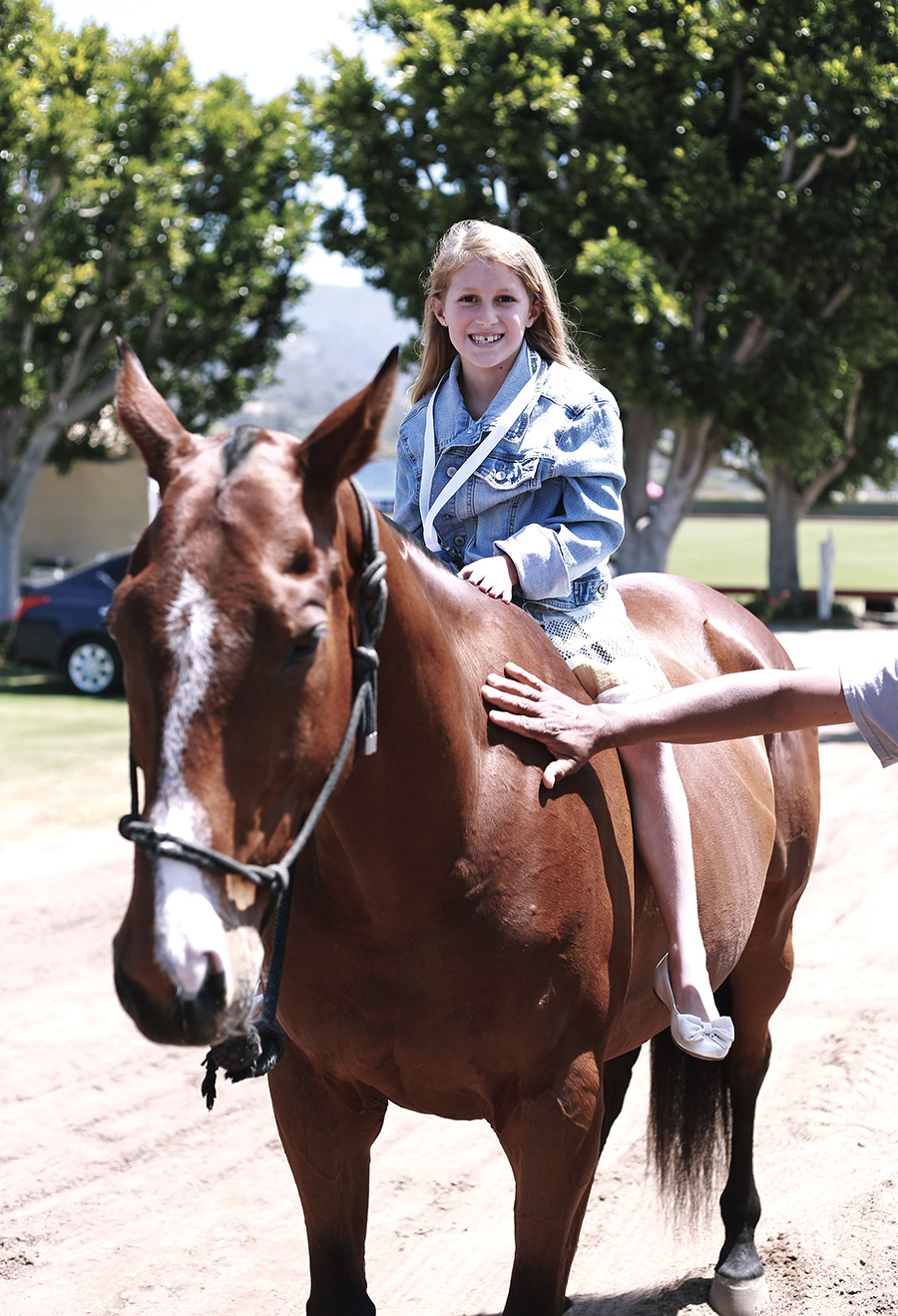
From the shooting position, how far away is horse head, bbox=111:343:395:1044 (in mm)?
1362

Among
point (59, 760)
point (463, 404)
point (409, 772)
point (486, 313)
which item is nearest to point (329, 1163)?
point (409, 772)

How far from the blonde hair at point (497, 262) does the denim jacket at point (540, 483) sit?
0.08 meters

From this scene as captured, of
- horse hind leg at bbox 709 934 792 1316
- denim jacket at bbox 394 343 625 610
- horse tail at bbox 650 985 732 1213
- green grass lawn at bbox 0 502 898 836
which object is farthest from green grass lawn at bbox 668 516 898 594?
denim jacket at bbox 394 343 625 610

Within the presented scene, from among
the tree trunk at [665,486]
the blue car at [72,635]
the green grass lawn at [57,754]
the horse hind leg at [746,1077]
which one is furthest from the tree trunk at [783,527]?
the horse hind leg at [746,1077]

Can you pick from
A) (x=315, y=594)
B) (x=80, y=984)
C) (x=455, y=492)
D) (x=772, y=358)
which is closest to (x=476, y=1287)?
(x=455, y=492)

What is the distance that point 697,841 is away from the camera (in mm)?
2621

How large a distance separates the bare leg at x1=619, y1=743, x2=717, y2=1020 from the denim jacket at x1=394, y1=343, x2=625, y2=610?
15.1 inches

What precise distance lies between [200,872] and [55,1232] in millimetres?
2411

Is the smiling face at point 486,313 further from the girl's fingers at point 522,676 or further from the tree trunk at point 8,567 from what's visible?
the tree trunk at point 8,567

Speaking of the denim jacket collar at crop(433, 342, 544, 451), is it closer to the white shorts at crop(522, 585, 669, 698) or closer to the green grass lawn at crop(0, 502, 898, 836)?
the white shorts at crop(522, 585, 669, 698)

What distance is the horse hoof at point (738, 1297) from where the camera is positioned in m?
2.96

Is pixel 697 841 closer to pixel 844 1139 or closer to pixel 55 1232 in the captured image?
pixel 844 1139

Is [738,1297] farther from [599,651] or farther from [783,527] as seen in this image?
[783,527]

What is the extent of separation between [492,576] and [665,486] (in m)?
14.8
